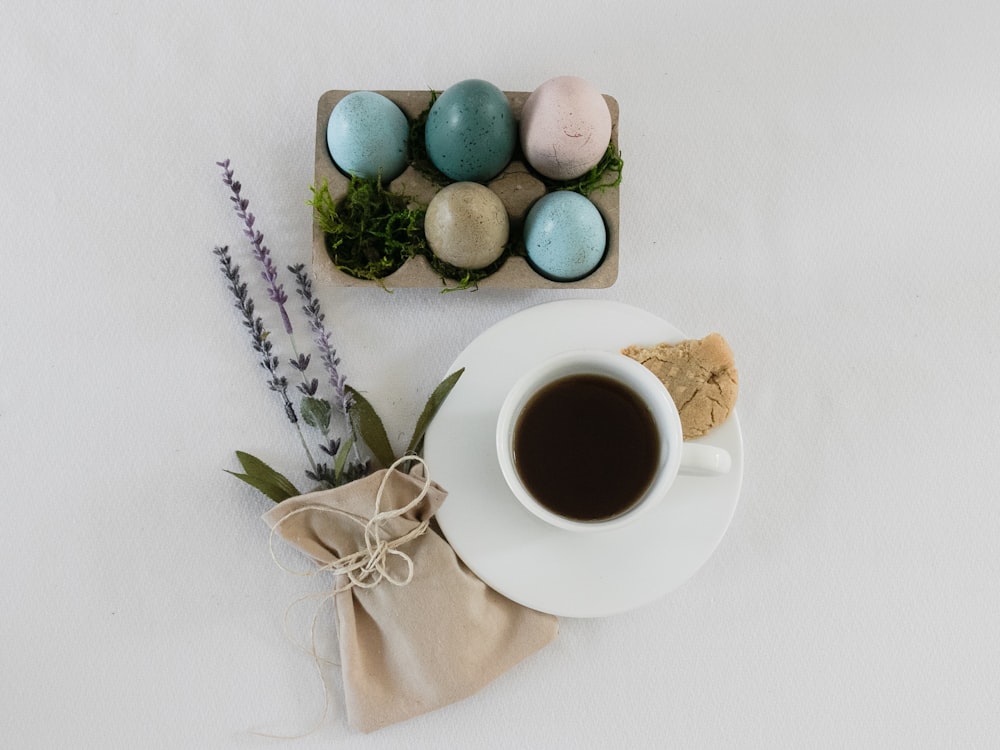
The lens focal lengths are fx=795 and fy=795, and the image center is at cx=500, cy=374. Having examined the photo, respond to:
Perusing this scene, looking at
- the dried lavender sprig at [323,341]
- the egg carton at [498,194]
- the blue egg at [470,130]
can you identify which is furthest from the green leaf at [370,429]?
the blue egg at [470,130]

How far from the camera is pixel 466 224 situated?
0.67m

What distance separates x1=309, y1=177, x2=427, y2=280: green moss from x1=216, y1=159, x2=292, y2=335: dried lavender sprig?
0.07 m

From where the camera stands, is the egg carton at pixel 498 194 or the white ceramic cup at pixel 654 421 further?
the egg carton at pixel 498 194

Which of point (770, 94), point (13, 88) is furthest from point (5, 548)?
point (770, 94)

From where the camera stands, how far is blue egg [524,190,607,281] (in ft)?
2.23

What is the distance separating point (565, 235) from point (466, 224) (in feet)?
0.28

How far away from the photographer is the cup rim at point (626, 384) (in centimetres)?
61

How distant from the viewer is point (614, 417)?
2.16 ft

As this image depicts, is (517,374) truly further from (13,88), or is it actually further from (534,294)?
(13,88)

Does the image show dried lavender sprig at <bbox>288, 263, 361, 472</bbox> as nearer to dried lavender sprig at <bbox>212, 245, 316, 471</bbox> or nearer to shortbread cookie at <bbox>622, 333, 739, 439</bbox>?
dried lavender sprig at <bbox>212, 245, 316, 471</bbox>

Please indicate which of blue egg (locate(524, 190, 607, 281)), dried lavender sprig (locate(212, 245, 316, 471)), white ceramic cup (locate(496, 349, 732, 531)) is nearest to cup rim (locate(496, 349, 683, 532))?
white ceramic cup (locate(496, 349, 732, 531))

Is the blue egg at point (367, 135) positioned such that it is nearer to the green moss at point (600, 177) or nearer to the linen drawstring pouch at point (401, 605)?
the green moss at point (600, 177)

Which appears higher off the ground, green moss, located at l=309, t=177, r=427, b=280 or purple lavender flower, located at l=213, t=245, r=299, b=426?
green moss, located at l=309, t=177, r=427, b=280

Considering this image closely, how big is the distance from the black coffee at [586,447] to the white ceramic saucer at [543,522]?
0.04 meters
